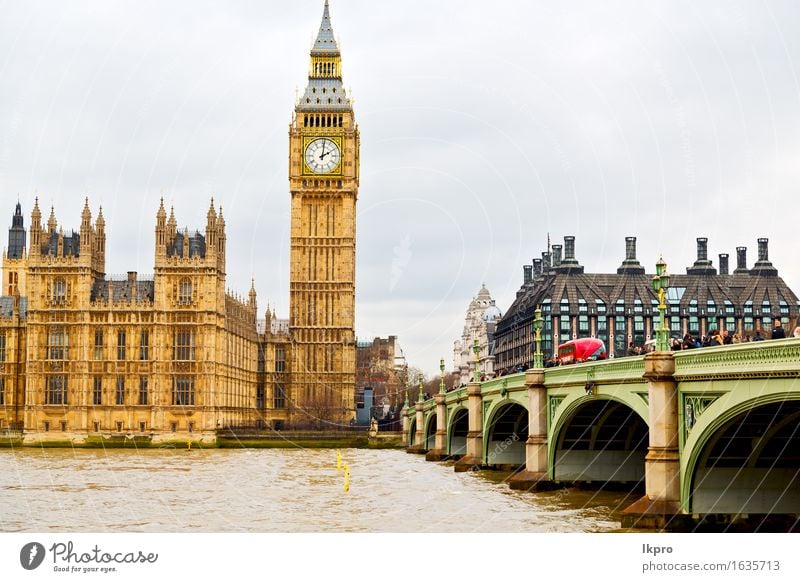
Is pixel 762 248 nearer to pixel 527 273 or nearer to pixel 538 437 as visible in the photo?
pixel 527 273

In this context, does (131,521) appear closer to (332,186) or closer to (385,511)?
(385,511)

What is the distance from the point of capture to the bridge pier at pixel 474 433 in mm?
57344

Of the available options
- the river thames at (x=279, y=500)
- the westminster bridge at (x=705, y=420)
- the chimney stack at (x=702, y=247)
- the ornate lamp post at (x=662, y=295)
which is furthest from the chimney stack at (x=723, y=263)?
the ornate lamp post at (x=662, y=295)

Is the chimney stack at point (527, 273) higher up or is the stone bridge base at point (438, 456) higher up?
the chimney stack at point (527, 273)

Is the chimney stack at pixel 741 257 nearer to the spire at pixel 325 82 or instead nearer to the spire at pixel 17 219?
the spire at pixel 325 82

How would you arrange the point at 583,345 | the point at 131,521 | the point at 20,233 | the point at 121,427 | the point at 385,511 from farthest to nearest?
1. the point at 20,233
2. the point at 121,427
3. the point at 583,345
4. the point at 385,511
5. the point at 131,521

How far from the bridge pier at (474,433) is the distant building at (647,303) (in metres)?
54.8

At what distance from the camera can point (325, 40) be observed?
119000 mm

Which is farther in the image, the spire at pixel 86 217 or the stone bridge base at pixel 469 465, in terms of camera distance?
the spire at pixel 86 217

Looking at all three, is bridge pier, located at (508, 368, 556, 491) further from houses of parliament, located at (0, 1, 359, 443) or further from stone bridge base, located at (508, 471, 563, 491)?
houses of parliament, located at (0, 1, 359, 443)
